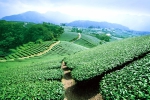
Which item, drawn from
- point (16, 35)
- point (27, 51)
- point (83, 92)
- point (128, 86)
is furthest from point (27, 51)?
point (128, 86)

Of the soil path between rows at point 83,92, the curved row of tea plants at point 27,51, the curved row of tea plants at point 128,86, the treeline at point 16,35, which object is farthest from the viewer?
the treeline at point 16,35

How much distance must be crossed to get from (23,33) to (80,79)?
313ft

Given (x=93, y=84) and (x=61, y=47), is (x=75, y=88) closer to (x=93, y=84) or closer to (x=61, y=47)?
(x=93, y=84)

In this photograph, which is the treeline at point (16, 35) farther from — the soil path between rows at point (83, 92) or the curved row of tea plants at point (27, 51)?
the soil path between rows at point (83, 92)

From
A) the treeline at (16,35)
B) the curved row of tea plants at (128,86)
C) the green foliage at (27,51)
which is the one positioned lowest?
the green foliage at (27,51)

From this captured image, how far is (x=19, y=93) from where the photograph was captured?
44.1 feet

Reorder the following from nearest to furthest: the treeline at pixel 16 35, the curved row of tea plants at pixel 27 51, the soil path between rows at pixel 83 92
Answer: the soil path between rows at pixel 83 92, the curved row of tea plants at pixel 27 51, the treeline at pixel 16 35

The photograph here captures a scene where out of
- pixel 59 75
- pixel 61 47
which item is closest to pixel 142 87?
pixel 59 75

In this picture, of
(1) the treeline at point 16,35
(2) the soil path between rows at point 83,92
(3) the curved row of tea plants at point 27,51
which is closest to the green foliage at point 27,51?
(3) the curved row of tea plants at point 27,51

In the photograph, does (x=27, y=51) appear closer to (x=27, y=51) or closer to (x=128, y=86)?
(x=27, y=51)

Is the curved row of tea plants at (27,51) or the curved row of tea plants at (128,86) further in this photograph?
the curved row of tea plants at (27,51)

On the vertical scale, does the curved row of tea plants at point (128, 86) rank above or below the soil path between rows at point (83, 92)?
above

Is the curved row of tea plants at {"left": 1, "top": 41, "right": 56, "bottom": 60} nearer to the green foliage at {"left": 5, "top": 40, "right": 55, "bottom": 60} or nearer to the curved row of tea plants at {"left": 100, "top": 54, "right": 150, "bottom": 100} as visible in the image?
the green foliage at {"left": 5, "top": 40, "right": 55, "bottom": 60}

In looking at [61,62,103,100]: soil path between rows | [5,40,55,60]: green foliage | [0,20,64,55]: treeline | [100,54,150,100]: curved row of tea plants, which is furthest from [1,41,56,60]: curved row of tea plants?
[100,54,150,100]: curved row of tea plants
